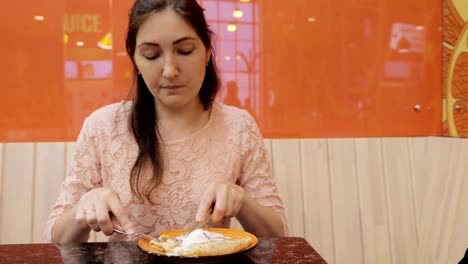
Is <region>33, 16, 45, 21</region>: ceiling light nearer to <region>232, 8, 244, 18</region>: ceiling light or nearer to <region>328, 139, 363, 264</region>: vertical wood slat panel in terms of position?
<region>232, 8, 244, 18</region>: ceiling light

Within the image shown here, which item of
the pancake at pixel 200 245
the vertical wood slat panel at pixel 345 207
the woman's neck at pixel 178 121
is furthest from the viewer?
the vertical wood slat panel at pixel 345 207

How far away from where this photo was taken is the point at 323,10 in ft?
7.89

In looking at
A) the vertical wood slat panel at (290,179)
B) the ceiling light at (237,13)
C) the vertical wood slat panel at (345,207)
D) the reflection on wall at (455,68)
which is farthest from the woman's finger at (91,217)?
the reflection on wall at (455,68)

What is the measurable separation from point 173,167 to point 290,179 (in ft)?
2.90

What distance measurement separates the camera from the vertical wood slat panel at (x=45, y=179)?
2037 millimetres

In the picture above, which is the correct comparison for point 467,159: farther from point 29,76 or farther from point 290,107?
point 29,76

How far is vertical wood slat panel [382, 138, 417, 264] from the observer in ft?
7.32

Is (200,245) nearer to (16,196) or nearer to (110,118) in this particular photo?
(110,118)

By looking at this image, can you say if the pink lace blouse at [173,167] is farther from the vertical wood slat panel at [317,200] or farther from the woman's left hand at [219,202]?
the vertical wood slat panel at [317,200]

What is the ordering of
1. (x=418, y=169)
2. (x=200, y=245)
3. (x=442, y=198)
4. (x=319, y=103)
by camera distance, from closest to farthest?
1. (x=200, y=245)
2. (x=442, y=198)
3. (x=418, y=169)
4. (x=319, y=103)

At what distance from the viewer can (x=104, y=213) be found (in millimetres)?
1017

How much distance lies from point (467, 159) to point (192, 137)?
51.3 inches

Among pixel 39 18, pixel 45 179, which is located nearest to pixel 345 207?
pixel 45 179

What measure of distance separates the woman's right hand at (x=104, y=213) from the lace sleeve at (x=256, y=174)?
0.54 meters
